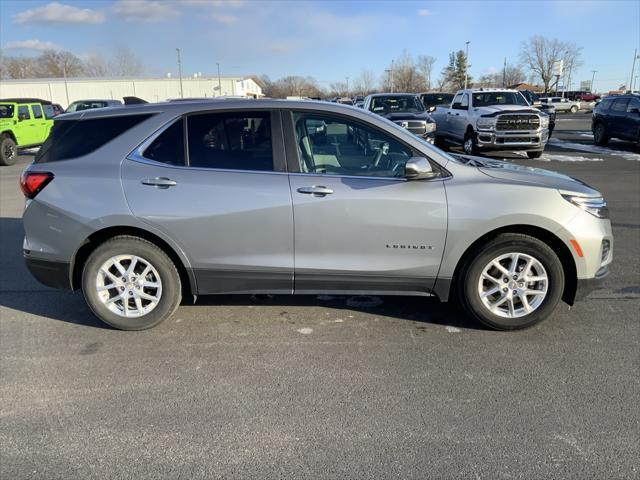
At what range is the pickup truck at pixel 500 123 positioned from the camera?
1412 cm

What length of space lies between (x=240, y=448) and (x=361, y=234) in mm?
1756

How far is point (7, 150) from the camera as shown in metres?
16.0

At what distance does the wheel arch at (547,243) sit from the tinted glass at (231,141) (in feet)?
5.45

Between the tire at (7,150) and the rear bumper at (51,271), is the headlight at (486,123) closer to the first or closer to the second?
the rear bumper at (51,271)

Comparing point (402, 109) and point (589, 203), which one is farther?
point (402, 109)

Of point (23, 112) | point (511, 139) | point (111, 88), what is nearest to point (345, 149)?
point (511, 139)

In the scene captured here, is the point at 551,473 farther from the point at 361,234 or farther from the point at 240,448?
the point at 361,234

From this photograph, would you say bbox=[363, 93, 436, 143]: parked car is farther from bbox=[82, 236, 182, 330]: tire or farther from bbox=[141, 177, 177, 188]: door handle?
bbox=[82, 236, 182, 330]: tire

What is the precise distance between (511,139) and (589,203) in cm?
1142

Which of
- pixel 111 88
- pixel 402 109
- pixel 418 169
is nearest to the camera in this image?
pixel 418 169

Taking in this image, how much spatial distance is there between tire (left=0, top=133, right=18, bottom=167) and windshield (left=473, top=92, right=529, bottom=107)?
1519 centimetres

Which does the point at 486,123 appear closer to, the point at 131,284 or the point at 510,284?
the point at 510,284

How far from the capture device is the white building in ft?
204

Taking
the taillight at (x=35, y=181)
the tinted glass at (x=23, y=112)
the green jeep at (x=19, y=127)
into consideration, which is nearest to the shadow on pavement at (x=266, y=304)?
the taillight at (x=35, y=181)
